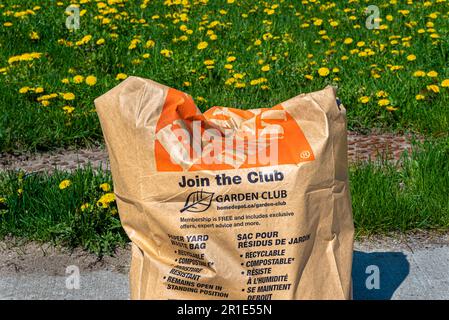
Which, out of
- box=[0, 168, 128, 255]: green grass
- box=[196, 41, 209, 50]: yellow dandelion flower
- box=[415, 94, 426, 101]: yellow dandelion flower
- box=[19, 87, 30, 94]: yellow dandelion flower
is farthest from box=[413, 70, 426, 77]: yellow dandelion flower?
box=[19, 87, 30, 94]: yellow dandelion flower

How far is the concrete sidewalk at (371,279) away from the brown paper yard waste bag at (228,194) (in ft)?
1.89

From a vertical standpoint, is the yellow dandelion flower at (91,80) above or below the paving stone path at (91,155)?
above

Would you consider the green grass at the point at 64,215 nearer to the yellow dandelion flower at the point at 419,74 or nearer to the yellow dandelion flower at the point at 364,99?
the yellow dandelion flower at the point at 364,99

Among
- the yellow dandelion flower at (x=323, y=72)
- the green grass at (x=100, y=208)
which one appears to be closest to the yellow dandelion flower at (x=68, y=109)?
the green grass at (x=100, y=208)

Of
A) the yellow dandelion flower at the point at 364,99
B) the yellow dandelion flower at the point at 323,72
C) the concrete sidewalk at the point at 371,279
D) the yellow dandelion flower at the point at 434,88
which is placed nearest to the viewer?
the concrete sidewalk at the point at 371,279

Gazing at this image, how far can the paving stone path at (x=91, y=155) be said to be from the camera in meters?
4.36

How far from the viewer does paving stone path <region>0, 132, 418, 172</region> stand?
14.3 ft

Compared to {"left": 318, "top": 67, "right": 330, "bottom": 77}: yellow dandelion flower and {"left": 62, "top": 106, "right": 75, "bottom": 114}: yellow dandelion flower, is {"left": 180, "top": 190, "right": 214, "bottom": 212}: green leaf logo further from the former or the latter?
{"left": 318, "top": 67, "right": 330, "bottom": 77}: yellow dandelion flower

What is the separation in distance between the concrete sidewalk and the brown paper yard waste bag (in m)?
0.58

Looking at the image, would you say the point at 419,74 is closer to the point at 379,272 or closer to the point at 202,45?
the point at 202,45

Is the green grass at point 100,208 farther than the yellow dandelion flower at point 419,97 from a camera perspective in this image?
No

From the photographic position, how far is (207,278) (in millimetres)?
2707
